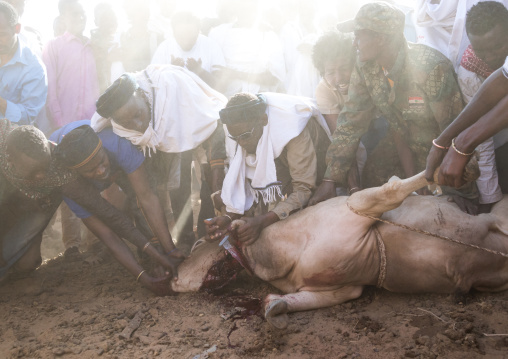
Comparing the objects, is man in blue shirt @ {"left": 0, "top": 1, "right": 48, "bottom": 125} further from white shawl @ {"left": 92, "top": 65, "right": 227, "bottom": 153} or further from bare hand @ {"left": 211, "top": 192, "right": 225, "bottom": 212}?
bare hand @ {"left": 211, "top": 192, "right": 225, "bottom": 212}

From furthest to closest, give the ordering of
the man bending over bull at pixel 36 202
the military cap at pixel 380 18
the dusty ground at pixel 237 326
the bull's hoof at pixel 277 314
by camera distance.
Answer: the man bending over bull at pixel 36 202, the military cap at pixel 380 18, the bull's hoof at pixel 277 314, the dusty ground at pixel 237 326

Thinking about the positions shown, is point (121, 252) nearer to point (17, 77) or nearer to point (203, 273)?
point (203, 273)

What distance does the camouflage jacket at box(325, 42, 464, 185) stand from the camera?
3.43m

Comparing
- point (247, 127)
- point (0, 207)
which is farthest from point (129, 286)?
point (247, 127)

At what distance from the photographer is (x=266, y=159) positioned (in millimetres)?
3859

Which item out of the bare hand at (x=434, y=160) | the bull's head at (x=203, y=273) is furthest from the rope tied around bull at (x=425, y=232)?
the bull's head at (x=203, y=273)

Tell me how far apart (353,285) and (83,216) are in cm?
216

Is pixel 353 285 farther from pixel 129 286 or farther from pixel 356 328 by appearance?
pixel 129 286

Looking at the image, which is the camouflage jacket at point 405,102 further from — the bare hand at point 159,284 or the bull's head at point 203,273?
the bare hand at point 159,284

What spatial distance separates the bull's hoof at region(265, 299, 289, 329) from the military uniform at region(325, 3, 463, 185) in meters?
1.24

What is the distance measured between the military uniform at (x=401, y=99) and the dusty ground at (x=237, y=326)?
1141 mm

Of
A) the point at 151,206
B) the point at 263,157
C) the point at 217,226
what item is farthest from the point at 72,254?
the point at 263,157

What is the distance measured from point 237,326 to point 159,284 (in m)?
0.95

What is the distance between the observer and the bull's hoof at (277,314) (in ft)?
9.64
